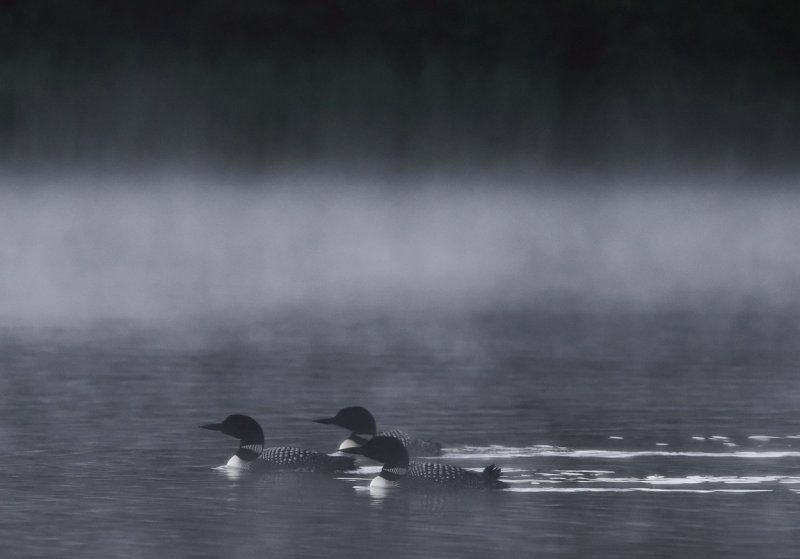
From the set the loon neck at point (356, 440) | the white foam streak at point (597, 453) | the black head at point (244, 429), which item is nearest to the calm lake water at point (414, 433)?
the white foam streak at point (597, 453)

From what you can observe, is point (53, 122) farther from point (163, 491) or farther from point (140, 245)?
point (163, 491)

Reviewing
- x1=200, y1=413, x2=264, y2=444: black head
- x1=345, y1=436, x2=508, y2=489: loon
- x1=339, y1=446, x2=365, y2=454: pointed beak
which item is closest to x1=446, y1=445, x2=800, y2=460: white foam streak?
x1=339, y1=446, x2=365, y2=454: pointed beak

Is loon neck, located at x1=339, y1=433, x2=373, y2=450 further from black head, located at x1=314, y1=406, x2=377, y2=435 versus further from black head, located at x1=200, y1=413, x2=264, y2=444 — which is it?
black head, located at x1=200, y1=413, x2=264, y2=444

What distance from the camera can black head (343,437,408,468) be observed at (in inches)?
468

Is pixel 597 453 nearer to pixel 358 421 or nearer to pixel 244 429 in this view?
pixel 358 421

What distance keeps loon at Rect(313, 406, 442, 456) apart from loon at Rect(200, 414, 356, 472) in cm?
26

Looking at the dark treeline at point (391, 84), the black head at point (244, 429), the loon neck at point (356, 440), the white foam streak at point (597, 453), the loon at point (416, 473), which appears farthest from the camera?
the dark treeline at point (391, 84)

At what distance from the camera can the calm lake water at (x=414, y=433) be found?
10438 millimetres

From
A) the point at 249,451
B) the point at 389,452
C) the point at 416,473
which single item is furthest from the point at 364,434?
the point at 416,473

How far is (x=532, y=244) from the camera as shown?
51219 mm

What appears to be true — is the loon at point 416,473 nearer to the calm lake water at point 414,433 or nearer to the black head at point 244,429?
the calm lake water at point 414,433

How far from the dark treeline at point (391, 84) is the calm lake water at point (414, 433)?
6439cm

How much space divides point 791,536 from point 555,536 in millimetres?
1184

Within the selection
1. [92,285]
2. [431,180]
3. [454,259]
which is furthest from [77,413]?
[431,180]
